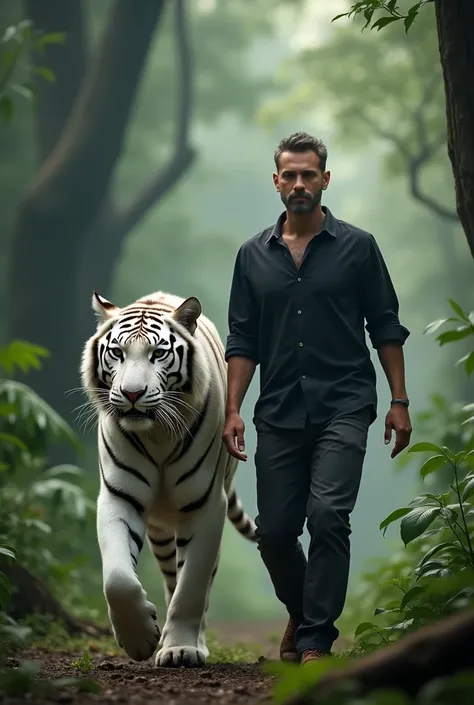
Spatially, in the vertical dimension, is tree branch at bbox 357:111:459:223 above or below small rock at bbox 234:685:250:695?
above

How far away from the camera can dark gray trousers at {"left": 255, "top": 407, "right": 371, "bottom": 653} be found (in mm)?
3857

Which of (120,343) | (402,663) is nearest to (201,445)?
(120,343)

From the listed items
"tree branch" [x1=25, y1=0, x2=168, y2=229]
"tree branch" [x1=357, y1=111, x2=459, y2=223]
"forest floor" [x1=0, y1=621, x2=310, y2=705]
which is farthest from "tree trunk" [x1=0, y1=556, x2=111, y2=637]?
"tree branch" [x1=357, y1=111, x2=459, y2=223]

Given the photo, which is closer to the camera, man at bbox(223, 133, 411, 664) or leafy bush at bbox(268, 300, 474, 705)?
leafy bush at bbox(268, 300, 474, 705)

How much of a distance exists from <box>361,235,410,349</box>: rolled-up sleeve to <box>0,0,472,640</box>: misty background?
2.93 metres

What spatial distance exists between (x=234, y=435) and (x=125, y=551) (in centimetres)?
Result: 61

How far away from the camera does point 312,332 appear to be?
4234 millimetres

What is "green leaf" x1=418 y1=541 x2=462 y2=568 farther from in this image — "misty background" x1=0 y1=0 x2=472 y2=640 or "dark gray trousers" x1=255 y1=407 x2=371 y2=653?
"misty background" x1=0 y1=0 x2=472 y2=640

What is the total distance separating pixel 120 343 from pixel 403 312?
68.3ft

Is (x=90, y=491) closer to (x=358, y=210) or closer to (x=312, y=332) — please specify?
(x=312, y=332)

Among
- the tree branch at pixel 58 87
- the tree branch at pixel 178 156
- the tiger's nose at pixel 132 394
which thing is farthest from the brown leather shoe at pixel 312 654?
the tree branch at pixel 58 87

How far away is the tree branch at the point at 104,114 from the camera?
13.4 metres

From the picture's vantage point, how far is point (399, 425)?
412 centimetres

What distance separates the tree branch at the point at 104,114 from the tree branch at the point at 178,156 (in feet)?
6.25
